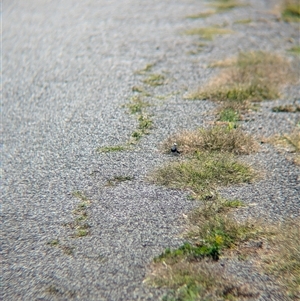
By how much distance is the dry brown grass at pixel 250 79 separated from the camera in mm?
7535

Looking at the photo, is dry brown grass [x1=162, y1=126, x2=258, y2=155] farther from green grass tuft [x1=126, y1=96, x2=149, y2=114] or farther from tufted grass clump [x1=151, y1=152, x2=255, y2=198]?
green grass tuft [x1=126, y1=96, x2=149, y2=114]

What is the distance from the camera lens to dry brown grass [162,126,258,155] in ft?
20.1

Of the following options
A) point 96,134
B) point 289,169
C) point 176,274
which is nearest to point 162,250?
point 176,274

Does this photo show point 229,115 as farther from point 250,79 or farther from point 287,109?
point 250,79

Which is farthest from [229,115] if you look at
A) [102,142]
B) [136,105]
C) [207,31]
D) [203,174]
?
Result: [207,31]

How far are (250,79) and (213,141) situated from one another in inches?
80.6

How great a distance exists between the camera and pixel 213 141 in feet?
20.4

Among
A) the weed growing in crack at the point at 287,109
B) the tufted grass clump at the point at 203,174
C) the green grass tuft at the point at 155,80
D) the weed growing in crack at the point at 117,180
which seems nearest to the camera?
the tufted grass clump at the point at 203,174

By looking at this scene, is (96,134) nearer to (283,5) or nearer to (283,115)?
(283,115)

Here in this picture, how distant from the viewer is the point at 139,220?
4934 millimetres

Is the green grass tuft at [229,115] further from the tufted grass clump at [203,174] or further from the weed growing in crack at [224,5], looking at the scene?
the weed growing in crack at [224,5]

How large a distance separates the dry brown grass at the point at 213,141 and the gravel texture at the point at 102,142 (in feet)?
0.52

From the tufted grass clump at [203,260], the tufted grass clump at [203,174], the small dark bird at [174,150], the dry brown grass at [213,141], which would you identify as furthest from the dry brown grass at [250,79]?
the tufted grass clump at [203,260]

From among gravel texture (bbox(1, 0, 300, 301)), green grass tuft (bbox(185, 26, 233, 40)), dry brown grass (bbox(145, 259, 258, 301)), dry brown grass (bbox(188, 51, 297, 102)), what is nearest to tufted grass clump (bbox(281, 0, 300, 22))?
gravel texture (bbox(1, 0, 300, 301))
